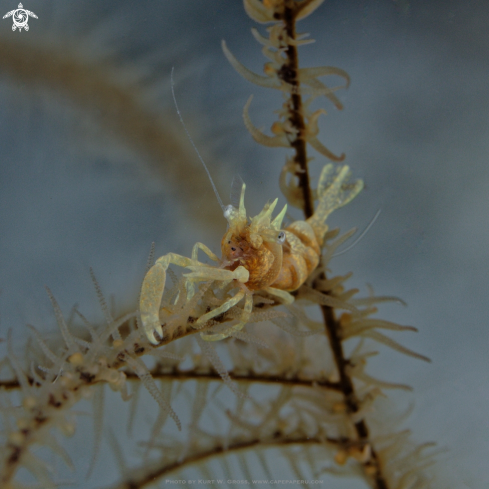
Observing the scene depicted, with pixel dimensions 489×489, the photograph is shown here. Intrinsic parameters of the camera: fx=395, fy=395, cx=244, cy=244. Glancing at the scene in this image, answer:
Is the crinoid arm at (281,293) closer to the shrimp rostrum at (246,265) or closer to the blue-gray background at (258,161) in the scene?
the shrimp rostrum at (246,265)

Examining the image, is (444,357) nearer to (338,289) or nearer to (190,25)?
(338,289)

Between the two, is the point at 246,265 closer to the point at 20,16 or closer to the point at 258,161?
the point at 258,161

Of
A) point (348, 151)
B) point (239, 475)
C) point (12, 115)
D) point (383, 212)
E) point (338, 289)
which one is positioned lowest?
point (239, 475)

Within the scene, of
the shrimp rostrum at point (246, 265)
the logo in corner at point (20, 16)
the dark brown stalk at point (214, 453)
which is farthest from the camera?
the logo in corner at point (20, 16)

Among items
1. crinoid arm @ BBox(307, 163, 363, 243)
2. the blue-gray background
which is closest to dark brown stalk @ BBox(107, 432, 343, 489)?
the blue-gray background

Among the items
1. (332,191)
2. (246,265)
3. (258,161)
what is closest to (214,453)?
(246,265)

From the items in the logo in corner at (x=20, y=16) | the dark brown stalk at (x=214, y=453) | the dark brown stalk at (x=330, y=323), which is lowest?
the dark brown stalk at (x=214, y=453)

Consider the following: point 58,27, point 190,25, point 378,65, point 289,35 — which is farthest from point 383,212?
point 58,27

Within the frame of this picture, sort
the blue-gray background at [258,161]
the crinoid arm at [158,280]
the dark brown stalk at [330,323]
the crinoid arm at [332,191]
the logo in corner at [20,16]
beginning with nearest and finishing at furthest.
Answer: the crinoid arm at [158,280] < the dark brown stalk at [330,323] < the crinoid arm at [332,191] < the logo in corner at [20,16] < the blue-gray background at [258,161]

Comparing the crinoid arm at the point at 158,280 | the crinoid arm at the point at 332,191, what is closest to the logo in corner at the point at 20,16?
the crinoid arm at the point at 158,280
